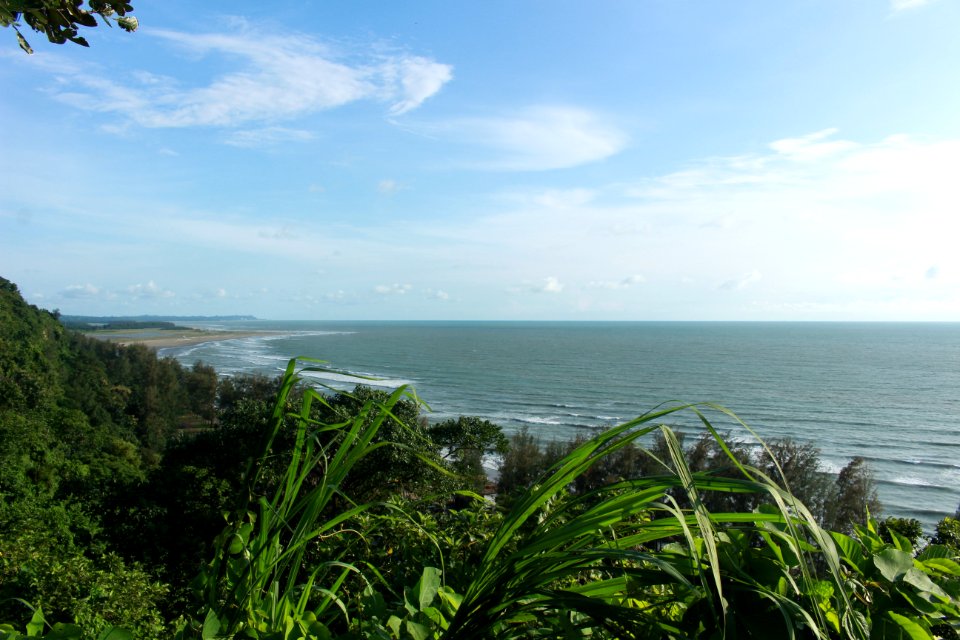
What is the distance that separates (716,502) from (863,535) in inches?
856

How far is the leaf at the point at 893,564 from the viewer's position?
30.1 inches

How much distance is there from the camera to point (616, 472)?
2305 cm

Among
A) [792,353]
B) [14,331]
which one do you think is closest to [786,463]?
[14,331]

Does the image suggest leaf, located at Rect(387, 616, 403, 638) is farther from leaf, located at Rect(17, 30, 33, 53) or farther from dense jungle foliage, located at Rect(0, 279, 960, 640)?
leaf, located at Rect(17, 30, 33, 53)

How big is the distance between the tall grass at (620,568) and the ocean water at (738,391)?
1011 centimetres

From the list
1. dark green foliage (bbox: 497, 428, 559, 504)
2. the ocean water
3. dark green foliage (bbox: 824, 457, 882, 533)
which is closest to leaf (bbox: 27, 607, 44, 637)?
the ocean water

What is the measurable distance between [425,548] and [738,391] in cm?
5288

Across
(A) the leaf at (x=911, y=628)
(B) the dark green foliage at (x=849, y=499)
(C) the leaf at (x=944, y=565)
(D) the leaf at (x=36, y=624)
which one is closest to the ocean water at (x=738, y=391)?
(B) the dark green foliage at (x=849, y=499)

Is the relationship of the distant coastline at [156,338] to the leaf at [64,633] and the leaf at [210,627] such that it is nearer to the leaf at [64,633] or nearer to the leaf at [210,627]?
the leaf at [64,633]

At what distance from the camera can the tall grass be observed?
0.65 m

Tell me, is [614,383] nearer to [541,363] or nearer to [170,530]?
[541,363]

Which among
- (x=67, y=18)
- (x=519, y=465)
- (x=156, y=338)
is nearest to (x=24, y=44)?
(x=67, y=18)

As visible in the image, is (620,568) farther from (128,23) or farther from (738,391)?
(738,391)

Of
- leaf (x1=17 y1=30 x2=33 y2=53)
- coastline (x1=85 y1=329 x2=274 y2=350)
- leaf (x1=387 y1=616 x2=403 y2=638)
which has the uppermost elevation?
leaf (x1=17 y1=30 x2=33 y2=53)
